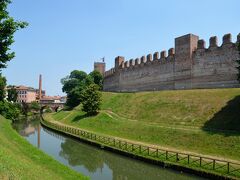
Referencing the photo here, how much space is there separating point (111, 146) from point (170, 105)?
13.7 metres

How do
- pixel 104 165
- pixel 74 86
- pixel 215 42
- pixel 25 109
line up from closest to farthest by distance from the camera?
pixel 104 165 → pixel 215 42 → pixel 25 109 → pixel 74 86

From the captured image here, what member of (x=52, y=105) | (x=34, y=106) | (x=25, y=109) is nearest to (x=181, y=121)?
(x=25, y=109)

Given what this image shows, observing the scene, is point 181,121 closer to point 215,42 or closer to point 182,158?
point 182,158

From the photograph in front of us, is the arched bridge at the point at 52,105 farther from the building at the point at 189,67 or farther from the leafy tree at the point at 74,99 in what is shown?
the building at the point at 189,67

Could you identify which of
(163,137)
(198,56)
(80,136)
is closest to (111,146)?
(163,137)

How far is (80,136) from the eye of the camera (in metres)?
33.8

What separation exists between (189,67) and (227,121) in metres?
17.9

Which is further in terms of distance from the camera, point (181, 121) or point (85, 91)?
point (85, 91)

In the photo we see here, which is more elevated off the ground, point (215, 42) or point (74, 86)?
point (215, 42)

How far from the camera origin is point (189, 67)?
4359 centimetres

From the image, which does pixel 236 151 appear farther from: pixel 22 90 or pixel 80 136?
pixel 22 90

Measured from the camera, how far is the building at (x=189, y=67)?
37875 mm

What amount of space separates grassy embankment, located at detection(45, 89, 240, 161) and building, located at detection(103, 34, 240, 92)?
286 centimetres

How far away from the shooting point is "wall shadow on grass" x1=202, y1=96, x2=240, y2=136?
25.1 m
